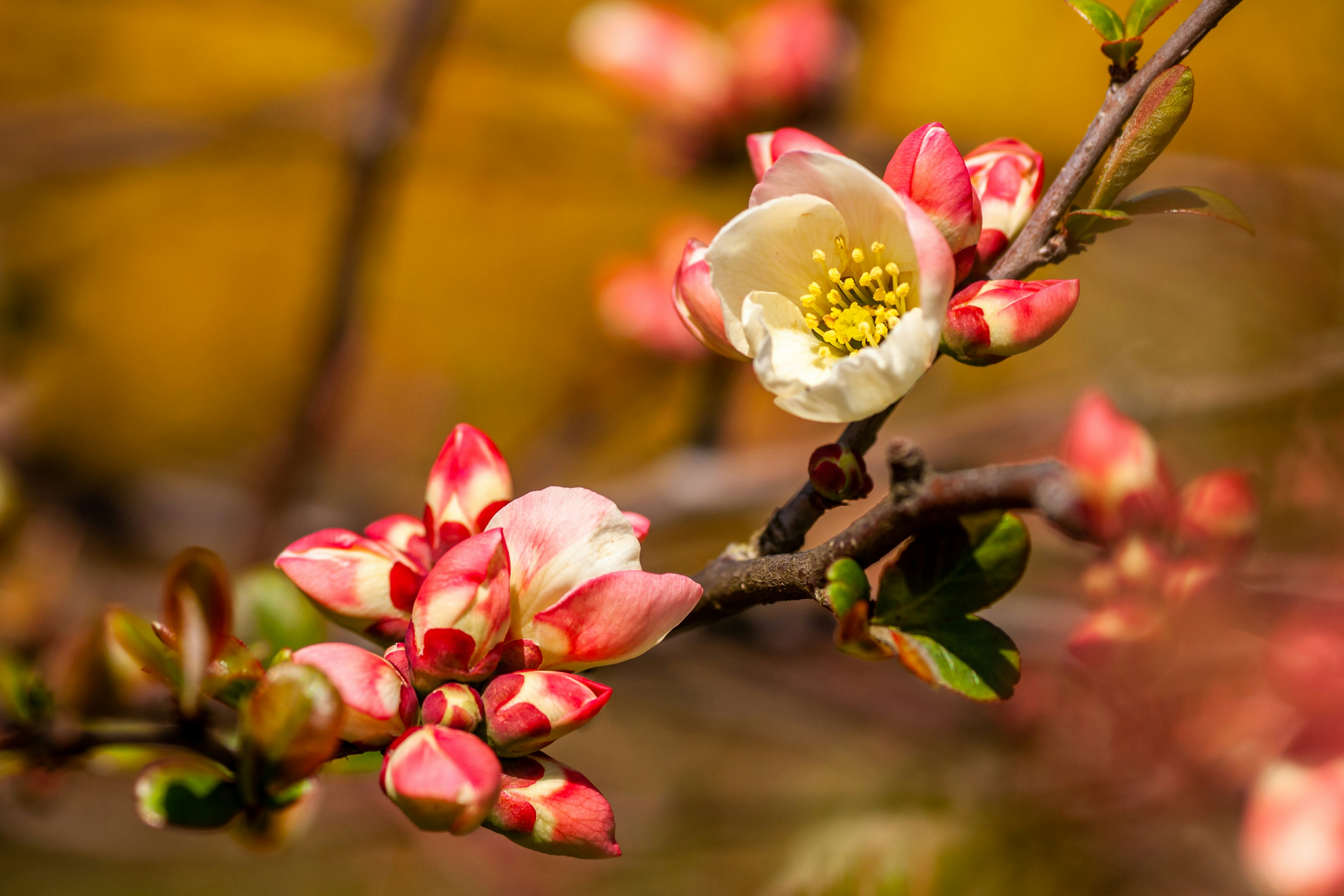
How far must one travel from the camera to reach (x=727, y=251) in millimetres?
382

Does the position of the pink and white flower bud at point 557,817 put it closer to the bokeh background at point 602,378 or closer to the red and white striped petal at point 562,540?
the red and white striped petal at point 562,540

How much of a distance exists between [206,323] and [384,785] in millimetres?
2721

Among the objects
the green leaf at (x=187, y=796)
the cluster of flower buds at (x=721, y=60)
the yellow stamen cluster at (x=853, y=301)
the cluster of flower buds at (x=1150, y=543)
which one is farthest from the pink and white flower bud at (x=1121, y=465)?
the cluster of flower buds at (x=721, y=60)

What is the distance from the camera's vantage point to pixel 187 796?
39 cm

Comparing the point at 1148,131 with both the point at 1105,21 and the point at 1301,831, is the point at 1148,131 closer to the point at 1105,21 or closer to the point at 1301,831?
the point at 1105,21

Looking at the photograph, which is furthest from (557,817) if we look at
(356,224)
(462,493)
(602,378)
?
(602,378)

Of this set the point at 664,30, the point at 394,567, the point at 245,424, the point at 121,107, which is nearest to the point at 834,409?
the point at 394,567

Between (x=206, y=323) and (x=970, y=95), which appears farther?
(x=206, y=323)

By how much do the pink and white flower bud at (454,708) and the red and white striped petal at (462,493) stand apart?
76 mm

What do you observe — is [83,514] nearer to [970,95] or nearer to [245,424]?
[245,424]

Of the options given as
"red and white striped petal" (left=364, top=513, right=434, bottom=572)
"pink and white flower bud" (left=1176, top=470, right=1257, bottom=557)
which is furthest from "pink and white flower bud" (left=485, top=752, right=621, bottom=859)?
"pink and white flower bud" (left=1176, top=470, right=1257, bottom=557)

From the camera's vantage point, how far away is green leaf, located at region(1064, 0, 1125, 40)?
377 mm

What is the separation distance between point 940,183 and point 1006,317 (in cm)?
6

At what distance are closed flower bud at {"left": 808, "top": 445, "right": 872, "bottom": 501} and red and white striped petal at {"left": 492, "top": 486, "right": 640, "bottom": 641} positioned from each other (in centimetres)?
8
